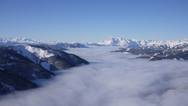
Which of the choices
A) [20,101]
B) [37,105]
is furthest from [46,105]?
[20,101]

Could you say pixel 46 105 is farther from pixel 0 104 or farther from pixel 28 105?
pixel 0 104

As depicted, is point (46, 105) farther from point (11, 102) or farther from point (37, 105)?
point (11, 102)

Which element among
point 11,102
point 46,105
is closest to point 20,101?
point 11,102

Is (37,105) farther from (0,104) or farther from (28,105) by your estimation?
(0,104)

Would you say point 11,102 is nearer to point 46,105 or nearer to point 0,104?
point 0,104

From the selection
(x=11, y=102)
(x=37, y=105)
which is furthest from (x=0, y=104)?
(x=37, y=105)
